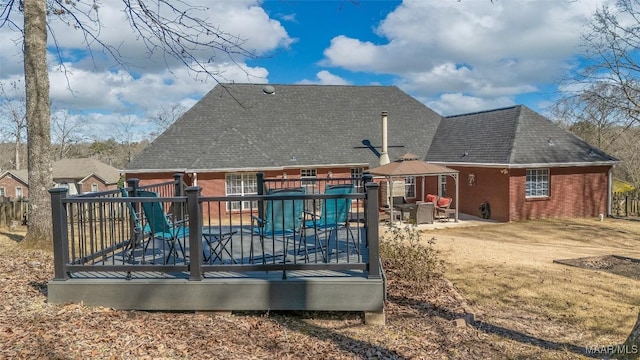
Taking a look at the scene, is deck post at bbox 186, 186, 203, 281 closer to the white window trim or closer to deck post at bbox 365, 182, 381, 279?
deck post at bbox 365, 182, 381, 279

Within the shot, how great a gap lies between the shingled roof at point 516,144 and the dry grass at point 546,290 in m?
5.83

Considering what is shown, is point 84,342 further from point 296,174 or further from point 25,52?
point 296,174

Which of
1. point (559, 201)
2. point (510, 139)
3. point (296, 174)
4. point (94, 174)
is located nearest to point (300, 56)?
point (296, 174)

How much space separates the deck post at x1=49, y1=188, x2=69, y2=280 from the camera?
4.68m

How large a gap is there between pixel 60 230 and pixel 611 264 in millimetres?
10394

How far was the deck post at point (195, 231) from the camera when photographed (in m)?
4.63

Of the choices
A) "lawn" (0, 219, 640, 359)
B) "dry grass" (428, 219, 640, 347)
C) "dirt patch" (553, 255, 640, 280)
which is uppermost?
"lawn" (0, 219, 640, 359)

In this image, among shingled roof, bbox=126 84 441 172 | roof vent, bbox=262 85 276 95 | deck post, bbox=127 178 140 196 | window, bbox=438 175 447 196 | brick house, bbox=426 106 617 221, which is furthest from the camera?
roof vent, bbox=262 85 276 95

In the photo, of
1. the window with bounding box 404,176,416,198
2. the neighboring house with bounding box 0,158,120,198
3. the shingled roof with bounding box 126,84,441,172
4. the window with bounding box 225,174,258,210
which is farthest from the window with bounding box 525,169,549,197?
the neighboring house with bounding box 0,158,120,198

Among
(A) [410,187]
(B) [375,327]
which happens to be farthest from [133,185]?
(A) [410,187]

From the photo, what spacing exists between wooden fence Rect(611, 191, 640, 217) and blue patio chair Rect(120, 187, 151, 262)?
20870 mm

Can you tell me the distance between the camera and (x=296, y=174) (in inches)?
822

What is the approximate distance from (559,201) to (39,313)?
63.4 feet

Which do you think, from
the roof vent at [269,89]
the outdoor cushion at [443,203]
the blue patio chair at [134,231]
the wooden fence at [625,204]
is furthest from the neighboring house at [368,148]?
the blue patio chair at [134,231]
